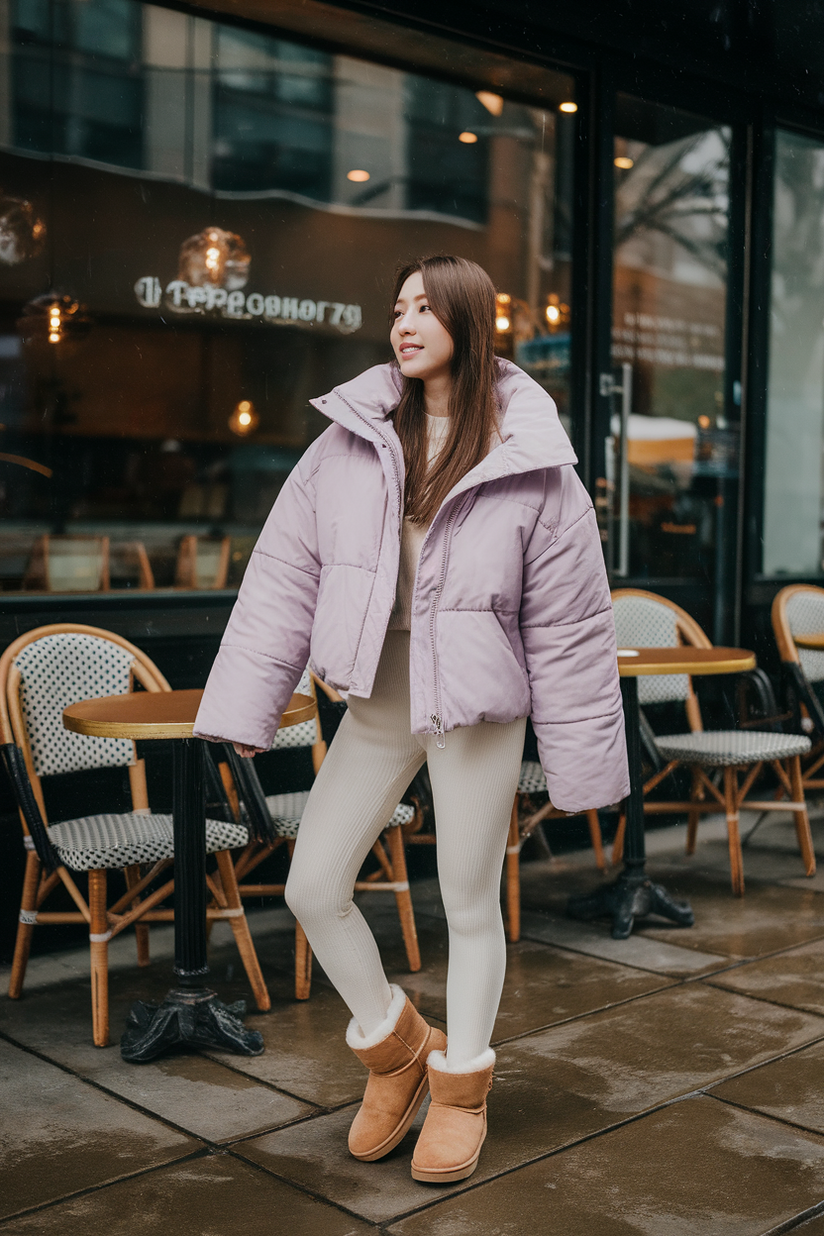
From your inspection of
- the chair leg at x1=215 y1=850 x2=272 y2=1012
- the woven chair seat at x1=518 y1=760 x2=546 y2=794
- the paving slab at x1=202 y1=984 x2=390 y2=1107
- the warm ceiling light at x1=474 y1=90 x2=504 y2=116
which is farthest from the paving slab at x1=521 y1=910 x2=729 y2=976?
the warm ceiling light at x1=474 y1=90 x2=504 y2=116

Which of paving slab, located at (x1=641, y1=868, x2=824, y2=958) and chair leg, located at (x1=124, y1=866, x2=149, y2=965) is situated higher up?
chair leg, located at (x1=124, y1=866, x2=149, y2=965)

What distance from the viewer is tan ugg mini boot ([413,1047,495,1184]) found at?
2.60m

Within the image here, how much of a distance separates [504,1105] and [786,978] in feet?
4.30

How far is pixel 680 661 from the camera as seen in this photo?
452 cm

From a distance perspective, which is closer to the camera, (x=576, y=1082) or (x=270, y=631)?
(x=270, y=631)

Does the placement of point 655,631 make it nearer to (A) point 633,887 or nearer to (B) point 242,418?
(A) point 633,887

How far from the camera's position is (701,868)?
537 cm

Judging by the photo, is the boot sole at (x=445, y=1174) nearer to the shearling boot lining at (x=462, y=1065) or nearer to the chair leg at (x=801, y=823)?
the shearling boot lining at (x=462, y=1065)

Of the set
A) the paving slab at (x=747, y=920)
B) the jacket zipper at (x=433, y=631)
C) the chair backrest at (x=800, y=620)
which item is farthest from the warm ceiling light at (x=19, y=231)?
the chair backrest at (x=800, y=620)

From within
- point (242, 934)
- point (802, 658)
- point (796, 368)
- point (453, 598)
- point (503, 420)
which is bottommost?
point (242, 934)

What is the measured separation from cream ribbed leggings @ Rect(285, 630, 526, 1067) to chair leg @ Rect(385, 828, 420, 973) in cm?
135

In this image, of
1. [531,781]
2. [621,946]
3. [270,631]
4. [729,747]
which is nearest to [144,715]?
[270,631]

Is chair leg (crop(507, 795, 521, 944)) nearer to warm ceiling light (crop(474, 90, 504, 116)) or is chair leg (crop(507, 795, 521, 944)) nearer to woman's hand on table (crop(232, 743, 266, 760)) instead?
woman's hand on table (crop(232, 743, 266, 760))

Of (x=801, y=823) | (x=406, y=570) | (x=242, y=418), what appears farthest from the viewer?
(x=242, y=418)
